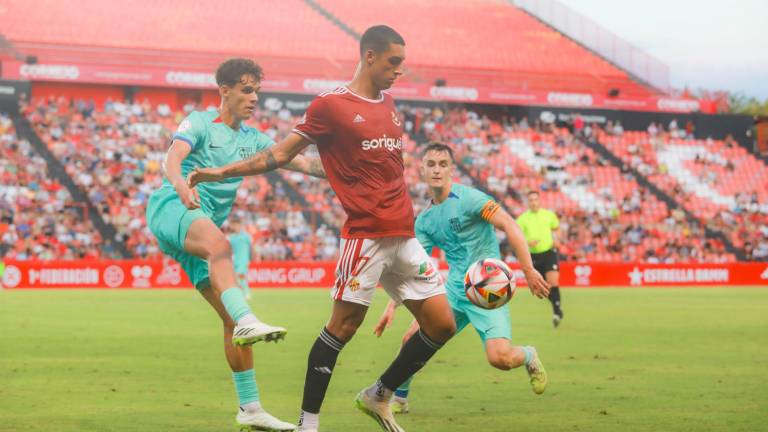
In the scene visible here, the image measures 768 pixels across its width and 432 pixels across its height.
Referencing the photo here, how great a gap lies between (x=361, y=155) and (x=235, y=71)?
1.49 metres

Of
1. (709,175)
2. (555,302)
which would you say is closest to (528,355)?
(555,302)

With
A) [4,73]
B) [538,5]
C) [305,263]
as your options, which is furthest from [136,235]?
[538,5]

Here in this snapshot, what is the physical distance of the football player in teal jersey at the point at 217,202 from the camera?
7.07 m

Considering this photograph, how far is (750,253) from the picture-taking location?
40.8m

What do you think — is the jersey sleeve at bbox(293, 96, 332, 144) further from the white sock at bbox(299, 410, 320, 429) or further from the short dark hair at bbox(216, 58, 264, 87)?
the white sock at bbox(299, 410, 320, 429)

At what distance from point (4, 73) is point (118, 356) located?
100 feet

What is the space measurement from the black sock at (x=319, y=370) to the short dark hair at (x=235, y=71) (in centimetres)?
A: 206

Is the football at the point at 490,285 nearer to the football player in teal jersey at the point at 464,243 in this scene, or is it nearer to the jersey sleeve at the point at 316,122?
the football player in teal jersey at the point at 464,243

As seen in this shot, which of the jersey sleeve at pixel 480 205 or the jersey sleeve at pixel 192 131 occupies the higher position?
the jersey sleeve at pixel 192 131

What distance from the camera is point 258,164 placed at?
6.72 metres

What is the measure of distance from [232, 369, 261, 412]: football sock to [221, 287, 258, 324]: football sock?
999 mm

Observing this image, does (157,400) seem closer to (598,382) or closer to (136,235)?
(598,382)

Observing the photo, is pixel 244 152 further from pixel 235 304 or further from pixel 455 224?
pixel 455 224

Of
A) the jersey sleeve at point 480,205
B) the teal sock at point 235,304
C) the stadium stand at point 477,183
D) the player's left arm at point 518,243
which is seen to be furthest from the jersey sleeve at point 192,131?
the stadium stand at point 477,183
